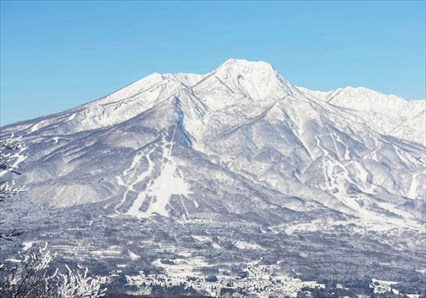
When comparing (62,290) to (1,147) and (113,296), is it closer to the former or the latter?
(1,147)

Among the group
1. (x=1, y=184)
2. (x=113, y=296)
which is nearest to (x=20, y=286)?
(x=1, y=184)

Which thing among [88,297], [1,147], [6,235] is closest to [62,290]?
[88,297]

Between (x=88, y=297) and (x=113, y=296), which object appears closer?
(x=88, y=297)

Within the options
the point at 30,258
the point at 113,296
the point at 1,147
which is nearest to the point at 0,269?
the point at 30,258

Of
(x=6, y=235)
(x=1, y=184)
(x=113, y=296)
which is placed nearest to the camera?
(x=6, y=235)

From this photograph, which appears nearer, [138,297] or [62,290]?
[62,290]

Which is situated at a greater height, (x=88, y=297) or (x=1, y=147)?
(x=1, y=147)

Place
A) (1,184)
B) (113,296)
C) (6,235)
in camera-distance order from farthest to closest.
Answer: (113,296) → (1,184) → (6,235)

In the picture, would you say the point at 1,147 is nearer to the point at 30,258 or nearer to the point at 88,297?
the point at 30,258
